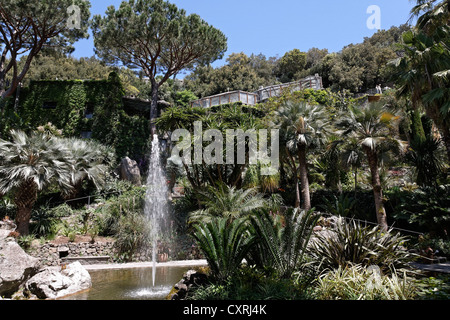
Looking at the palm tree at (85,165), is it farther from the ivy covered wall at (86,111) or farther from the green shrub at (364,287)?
the green shrub at (364,287)

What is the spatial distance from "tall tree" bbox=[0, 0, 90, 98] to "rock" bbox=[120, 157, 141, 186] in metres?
9.43

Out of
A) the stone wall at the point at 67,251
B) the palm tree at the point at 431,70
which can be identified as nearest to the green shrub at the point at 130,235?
the stone wall at the point at 67,251

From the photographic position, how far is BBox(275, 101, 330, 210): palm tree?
47.4 ft

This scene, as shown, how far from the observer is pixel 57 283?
766 cm

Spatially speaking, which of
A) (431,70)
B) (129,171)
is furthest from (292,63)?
(431,70)

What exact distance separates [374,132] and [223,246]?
31.7 feet

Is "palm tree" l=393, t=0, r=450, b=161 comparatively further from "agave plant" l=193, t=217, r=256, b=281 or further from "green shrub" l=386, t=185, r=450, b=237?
"agave plant" l=193, t=217, r=256, b=281

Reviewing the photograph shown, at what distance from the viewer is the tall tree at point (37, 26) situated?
19.2 m

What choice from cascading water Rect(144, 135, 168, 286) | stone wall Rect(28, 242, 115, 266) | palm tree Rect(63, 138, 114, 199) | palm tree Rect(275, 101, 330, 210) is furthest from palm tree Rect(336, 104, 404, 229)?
palm tree Rect(63, 138, 114, 199)

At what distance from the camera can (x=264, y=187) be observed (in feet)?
53.3

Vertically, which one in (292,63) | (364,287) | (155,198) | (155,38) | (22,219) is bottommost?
(364,287)

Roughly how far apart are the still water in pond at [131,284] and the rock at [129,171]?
10.8m

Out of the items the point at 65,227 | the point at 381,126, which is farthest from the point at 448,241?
the point at 65,227

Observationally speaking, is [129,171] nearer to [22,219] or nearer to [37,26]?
[22,219]
